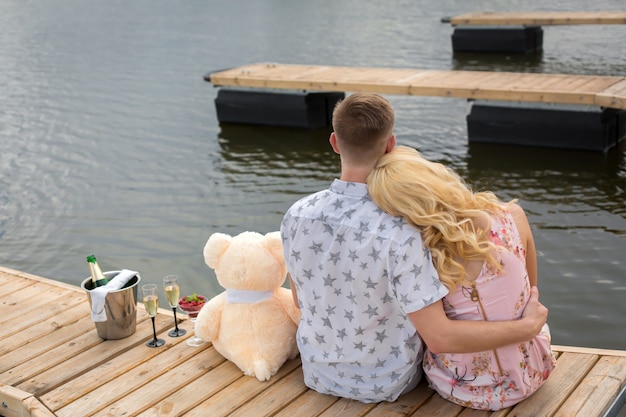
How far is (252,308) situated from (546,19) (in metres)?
11.3

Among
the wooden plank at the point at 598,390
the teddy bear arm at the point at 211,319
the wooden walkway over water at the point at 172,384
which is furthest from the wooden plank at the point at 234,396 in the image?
the wooden plank at the point at 598,390

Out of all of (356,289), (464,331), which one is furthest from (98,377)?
(464,331)

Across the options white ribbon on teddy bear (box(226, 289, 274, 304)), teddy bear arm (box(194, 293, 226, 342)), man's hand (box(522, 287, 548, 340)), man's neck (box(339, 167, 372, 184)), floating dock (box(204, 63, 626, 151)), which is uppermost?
man's neck (box(339, 167, 372, 184))

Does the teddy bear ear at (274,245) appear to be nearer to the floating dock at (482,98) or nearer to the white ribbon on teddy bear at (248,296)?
the white ribbon on teddy bear at (248,296)

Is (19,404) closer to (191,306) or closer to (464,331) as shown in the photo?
(191,306)

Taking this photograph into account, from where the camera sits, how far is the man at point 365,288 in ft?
8.84

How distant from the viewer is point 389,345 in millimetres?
2984

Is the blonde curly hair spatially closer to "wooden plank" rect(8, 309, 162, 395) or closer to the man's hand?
the man's hand

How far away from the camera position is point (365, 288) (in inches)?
112

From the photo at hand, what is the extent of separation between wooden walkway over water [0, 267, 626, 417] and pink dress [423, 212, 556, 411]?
0.07m

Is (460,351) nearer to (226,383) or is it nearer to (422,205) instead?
(422,205)

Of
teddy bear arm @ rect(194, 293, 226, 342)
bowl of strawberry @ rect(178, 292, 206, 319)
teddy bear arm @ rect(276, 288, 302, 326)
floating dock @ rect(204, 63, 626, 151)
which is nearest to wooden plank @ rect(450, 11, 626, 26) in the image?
floating dock @ rect(204, 63, 626, 151)

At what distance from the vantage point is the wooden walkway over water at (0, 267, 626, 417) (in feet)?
10.0

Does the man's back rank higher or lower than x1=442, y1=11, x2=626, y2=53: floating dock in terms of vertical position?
higher
